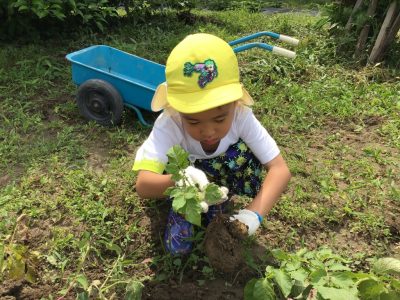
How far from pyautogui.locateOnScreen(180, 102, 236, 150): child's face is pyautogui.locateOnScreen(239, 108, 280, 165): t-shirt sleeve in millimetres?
196

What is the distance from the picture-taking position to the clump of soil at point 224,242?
191 centimetres

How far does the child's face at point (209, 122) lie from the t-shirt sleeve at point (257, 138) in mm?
196

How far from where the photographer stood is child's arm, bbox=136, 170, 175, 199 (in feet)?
6.51

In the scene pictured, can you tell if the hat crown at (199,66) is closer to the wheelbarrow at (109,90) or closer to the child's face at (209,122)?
the child's face at (209,122)

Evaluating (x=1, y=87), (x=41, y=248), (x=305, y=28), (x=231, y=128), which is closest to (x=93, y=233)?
(x=41, y=248)

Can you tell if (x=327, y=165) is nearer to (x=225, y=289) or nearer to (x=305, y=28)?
(x=225, y=289)

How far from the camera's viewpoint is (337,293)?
1.41 meters

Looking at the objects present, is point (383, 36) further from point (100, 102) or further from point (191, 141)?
point (191, 141)

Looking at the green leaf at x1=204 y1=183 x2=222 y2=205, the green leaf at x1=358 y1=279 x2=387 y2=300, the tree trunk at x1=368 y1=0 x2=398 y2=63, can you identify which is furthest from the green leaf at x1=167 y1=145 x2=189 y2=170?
the tree trunk at x1=368 y1=0 x2=398 y2=63

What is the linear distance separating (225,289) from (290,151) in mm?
1339

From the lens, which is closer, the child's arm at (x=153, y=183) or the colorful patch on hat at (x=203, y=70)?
the colorful patch on hat at (x=203, y=70)

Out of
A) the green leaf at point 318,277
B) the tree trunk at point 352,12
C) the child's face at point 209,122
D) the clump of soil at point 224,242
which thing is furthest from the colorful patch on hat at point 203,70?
the tree trunk at point 352,12

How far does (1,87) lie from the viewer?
380 centimetres

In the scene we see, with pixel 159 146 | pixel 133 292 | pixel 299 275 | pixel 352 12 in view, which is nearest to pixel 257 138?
pixel 159 146
